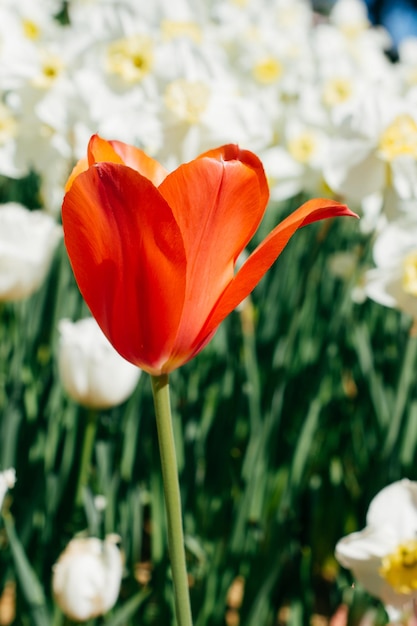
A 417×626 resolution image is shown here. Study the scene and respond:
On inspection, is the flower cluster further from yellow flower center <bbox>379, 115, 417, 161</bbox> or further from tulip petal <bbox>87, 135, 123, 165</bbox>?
tulip petal <bbox>87, 135, 123, 165</bbox>

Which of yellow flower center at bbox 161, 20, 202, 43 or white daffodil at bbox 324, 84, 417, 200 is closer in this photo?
white daffodil at bbox 324, 84, 417, 200

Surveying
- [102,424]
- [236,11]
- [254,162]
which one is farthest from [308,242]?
[254,162]

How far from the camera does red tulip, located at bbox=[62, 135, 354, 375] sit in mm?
552

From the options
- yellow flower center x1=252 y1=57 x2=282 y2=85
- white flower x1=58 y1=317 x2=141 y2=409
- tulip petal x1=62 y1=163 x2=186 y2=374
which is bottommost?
white flower x1=58 y1=317 x2=141 y2=409

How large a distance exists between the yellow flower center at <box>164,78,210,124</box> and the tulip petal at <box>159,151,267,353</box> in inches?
42.4

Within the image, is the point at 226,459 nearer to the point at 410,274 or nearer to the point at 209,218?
the point at 410,274

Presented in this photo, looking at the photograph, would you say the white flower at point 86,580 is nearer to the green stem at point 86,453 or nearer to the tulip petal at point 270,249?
the green stem at point 86,453

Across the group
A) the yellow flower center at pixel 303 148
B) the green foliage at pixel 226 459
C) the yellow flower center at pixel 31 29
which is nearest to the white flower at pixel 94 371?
the green foliage at pixel 226 459

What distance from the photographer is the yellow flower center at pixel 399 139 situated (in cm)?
146

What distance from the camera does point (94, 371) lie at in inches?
46.2

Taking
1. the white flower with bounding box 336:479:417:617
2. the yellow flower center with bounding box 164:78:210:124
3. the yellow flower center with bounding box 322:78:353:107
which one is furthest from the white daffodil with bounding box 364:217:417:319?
the yellow flower center with bounding box 322:78:353:107

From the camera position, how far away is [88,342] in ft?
4.00

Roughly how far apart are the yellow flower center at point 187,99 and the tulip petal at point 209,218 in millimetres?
1077

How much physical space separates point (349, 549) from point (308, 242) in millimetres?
1752
